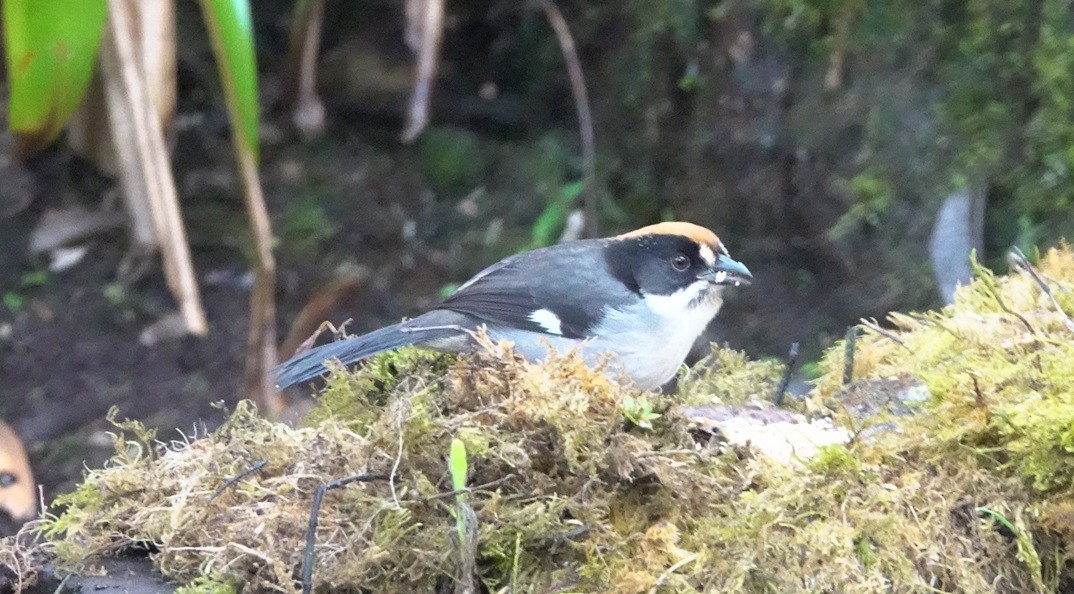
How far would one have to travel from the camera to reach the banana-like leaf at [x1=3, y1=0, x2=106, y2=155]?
8.64 ft

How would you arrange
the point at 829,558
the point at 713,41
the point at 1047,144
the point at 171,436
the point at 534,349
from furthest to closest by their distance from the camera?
the point at 713,41 → the point at 171,436 → the point at 1047,144 → the point at 534,349 → the point at 829,558

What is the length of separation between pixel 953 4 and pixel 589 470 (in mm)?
2216

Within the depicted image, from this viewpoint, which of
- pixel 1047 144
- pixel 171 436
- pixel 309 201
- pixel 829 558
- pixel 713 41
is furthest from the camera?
pixel 309 201

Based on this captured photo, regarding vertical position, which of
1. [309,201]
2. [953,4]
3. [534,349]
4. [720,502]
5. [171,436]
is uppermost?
[953,4]

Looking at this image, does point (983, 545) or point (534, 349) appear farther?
point (534, 349)

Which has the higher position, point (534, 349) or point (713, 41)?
point (713, 41)

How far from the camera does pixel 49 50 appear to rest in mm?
2762

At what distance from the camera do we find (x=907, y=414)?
1.68m

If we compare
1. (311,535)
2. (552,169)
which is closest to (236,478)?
(311,535)

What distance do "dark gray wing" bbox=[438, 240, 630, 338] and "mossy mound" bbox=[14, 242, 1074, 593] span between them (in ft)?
2.25

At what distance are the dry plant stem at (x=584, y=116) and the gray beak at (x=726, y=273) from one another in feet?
4.90

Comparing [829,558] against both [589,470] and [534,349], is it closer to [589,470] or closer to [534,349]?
[589,470]

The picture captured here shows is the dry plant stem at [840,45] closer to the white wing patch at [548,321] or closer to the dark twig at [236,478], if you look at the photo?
the white wing patch at [548,321]

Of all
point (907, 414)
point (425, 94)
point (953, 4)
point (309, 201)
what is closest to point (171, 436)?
point (309, 201)
